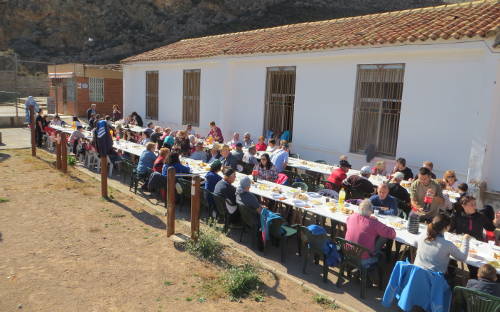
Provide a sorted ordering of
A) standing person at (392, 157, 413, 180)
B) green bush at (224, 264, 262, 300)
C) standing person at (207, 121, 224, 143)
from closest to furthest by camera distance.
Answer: green bush at (224, 264, 262, 300), standing person at (392, 157, 413, 180), standing person at (207, 121, 224, 143)

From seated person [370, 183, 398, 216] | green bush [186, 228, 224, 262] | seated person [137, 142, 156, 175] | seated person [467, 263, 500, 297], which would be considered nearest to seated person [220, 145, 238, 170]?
seated person [137, 142, 156, 175]

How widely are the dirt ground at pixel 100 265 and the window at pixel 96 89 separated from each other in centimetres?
1551

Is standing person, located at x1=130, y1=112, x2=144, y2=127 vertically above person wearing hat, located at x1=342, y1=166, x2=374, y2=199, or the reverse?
standing person, located at x1=130, y1=112, x2=144, y2=127

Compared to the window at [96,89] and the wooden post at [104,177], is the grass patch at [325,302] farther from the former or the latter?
the window at [96,89]

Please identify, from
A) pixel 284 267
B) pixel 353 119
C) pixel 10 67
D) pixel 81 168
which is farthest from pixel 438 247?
pixel 10 67

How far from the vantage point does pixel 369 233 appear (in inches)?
198

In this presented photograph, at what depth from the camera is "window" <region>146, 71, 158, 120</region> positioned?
60.6ft

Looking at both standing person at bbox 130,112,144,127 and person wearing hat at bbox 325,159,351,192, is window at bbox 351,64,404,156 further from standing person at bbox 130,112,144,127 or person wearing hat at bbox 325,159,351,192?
standing person at bbox 130,112,144,127

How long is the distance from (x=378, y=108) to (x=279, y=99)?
3.63 metres

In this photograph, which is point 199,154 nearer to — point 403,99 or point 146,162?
point 146,162

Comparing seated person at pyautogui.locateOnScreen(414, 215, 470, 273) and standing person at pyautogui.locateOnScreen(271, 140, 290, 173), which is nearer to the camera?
seated person at pyautogui.locateOnScreen(414, 215, 470, 273)

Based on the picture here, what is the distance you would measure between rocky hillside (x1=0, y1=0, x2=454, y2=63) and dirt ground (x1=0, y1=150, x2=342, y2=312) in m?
34.6

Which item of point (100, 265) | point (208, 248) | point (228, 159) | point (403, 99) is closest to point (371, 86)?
point (403, 99)

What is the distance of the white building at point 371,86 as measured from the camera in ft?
27.3
